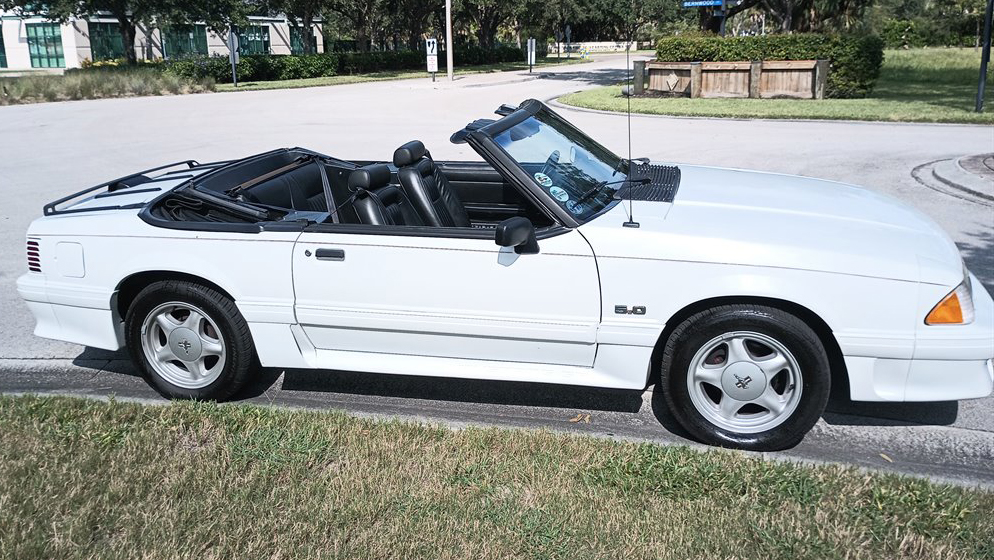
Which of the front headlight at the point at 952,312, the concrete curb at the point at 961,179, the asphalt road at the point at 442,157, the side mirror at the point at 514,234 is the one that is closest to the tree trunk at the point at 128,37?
the asphalt road at the point at 442,157

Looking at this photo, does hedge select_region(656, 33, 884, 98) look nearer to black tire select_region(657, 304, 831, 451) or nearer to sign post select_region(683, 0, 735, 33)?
sign post select_region(683, 0, 735, 33)

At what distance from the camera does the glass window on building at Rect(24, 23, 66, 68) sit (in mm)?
58531

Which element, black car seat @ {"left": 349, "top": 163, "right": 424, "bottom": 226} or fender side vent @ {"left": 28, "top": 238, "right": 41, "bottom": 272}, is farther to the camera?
fender side vent @ {"left": 28, "top": 238, "right": 41, "bottom": 272}

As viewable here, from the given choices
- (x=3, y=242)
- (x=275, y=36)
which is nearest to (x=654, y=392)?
(x=3, y=242)

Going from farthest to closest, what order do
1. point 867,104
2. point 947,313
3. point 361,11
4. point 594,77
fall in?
point 361,11 → point 594,77 → point 867,104 → point 947,313

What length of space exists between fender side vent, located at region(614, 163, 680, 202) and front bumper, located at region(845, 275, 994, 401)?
1.28 m

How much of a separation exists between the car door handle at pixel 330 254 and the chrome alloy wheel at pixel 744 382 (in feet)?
5.86

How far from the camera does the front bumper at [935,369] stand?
3662mm

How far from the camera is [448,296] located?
13.4 ft

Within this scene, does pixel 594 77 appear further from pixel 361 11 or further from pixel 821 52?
pixel 361 11

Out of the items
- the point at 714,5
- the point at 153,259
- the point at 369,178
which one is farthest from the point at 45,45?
the point at 369,178

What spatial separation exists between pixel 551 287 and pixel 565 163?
3.01ft

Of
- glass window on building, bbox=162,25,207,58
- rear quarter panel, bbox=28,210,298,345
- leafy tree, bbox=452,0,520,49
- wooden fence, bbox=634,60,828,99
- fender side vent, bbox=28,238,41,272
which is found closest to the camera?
rear quarter panel, bbox=28,210,298,345

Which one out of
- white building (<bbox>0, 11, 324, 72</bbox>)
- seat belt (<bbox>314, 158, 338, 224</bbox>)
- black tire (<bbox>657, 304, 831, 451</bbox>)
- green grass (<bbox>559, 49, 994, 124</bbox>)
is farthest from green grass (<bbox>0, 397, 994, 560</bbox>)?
white building (<bbox>0, 11, 324, 72</bbox>)
